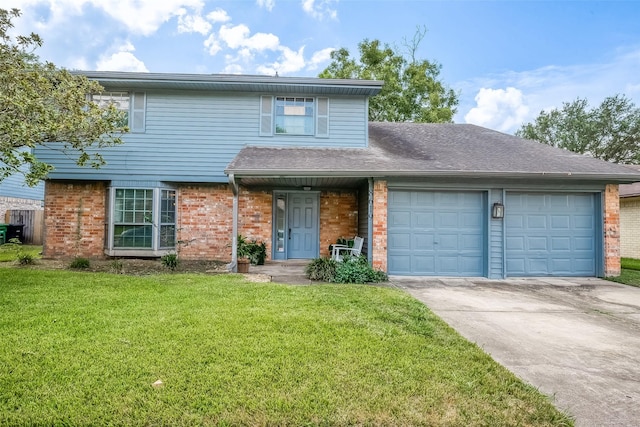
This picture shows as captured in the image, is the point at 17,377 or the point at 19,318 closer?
the point at 17,377

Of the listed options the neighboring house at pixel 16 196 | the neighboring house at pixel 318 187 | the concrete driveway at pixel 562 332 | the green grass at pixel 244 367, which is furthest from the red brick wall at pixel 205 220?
the neighboring house at pixel 16 196

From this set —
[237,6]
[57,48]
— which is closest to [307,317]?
[237,6]

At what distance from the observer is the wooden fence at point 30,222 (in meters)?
14.0

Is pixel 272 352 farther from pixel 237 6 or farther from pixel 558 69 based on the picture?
pixel 558 69

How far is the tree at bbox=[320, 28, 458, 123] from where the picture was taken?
1862 cm

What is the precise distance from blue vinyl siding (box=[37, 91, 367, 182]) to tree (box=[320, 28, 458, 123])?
1004 centimetres

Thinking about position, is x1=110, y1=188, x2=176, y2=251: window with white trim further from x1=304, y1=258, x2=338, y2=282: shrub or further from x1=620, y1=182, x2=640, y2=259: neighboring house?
x1=620, y1=182, x2=640, y2=259: neighboring house

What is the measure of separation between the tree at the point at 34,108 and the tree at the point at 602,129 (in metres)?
Answer: 30.1

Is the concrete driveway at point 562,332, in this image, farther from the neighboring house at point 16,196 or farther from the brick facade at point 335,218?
the neighboring house at point 16,196

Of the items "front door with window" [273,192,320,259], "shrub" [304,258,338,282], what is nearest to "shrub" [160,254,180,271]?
"front door with window" [273,192,320,259]

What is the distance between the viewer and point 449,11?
12.8 metres

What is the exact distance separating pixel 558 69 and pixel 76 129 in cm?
1958

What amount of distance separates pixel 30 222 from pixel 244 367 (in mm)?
16153

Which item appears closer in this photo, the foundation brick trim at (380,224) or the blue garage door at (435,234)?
the foundation brick trim at (380,224)
